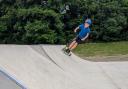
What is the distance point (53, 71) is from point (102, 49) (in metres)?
5.75

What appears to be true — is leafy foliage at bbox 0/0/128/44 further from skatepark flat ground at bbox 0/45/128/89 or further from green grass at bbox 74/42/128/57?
skatepark flat ground at bbox 0/45/128/89

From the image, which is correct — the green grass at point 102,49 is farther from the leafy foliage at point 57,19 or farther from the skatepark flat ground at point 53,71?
the skatepark flat ground at point 53,71

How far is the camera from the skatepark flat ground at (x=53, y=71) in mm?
6739

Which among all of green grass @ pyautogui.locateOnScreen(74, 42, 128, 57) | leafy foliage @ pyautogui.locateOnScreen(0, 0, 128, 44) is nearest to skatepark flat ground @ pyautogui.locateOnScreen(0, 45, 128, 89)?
green grass @ pyautogui.locateOnScreen(74, 42, 128, 57)

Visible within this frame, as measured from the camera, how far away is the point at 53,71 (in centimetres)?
848

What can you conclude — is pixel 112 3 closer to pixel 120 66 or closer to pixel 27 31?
pixel 27 31

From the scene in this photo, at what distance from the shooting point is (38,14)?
47.0 ft

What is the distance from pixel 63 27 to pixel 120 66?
15.5ft

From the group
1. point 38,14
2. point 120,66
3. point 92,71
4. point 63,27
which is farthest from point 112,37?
point 92,71

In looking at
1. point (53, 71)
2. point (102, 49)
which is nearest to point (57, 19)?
point (102, 49)

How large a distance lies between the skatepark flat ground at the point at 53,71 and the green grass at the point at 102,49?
185 centimetres

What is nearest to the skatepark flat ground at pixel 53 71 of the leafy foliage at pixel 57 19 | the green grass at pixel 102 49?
the green grass at pixel 102 49

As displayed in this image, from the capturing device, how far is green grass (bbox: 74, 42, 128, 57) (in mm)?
13266

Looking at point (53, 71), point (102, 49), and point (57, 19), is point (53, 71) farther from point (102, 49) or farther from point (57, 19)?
point (57, 19)
